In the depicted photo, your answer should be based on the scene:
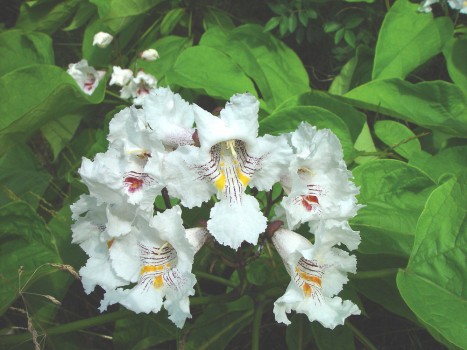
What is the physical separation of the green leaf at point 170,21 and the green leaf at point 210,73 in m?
0.40

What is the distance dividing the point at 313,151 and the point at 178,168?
25cm

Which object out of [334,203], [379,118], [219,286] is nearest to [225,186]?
[334,203]

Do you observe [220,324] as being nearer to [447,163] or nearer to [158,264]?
[158,264]

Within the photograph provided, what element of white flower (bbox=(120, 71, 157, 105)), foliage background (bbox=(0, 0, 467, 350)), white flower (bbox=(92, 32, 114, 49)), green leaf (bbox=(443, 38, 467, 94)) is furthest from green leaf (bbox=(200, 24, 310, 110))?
green leaf (bbox=(443, 38, 467, 94))

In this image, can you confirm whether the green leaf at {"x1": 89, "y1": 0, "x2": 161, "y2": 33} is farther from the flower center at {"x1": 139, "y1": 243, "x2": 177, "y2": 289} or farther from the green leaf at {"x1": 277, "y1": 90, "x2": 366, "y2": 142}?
the flower center at {"x1": 139, "y1": 243, "x2": 177, "y2": 289}

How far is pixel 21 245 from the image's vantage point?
4.73 feet

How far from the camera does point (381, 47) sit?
168cm

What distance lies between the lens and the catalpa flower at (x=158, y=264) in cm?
98

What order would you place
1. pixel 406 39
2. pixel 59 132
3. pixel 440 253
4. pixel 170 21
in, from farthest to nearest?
pixel 170 21
pixel 59 132
pixel 406 39
pixel 440 253

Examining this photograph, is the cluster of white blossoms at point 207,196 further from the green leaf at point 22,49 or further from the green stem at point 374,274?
the green leaf at point 22,49

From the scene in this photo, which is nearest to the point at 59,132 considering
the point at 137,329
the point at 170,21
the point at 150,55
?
the point at 150,55

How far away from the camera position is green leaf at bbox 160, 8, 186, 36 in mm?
2062

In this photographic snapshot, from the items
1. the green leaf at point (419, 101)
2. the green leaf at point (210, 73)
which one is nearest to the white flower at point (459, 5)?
the green leaf at point (419, 101)

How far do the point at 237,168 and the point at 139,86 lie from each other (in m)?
0.96
